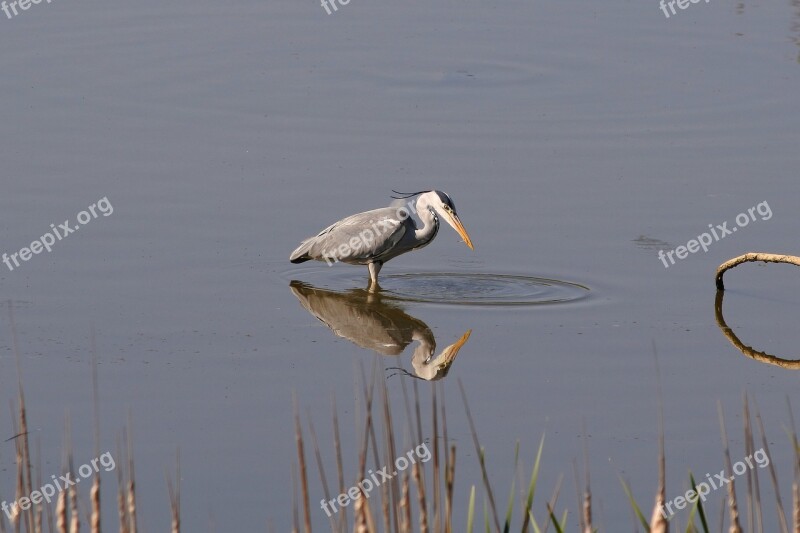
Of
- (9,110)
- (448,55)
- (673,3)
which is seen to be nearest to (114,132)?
(9,110)

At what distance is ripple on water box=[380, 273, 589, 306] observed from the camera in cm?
1063

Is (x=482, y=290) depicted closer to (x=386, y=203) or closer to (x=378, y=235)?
(x=378, y=235)

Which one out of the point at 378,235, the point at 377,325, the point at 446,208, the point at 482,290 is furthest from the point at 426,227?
the point at 377,325

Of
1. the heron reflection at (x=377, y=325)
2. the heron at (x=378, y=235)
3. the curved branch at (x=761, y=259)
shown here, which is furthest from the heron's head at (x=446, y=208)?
the curved branch at (x=761, y=259)

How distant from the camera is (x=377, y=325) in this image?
1038 centimetres

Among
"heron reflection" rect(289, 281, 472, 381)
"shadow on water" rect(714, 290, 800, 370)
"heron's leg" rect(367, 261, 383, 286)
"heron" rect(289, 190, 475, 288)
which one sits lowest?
"shadow on water" rect(714, 290, 800, 370)

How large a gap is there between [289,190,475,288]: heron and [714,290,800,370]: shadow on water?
205 cm

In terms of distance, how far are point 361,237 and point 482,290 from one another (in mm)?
1021

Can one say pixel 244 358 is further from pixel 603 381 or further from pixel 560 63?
pixel 560 63

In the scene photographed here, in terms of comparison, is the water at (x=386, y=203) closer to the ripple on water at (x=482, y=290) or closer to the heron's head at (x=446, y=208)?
the ripple on water at (x=482, y=290)

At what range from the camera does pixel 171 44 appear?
18766mm

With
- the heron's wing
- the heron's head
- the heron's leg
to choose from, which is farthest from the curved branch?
the heron's leg

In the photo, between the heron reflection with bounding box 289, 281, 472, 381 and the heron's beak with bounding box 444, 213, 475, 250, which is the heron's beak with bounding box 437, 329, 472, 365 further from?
the heron's beak with bounding box 444, 213, 475, 250

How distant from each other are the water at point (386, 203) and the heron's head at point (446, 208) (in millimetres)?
320
